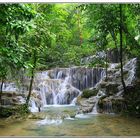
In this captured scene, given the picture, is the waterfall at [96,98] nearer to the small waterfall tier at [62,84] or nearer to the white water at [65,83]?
the white water at [65,83]

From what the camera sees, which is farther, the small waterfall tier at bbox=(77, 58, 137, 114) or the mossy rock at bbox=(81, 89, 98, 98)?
the mossy rock at bbox=(81, 89, 98, 98)

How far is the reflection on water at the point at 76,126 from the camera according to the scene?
404cm

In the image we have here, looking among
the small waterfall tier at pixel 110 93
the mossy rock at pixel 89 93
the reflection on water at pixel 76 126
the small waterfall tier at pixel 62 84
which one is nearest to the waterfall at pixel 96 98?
the small waterfall tier at pixel 110 93

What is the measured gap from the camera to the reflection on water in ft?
13.3

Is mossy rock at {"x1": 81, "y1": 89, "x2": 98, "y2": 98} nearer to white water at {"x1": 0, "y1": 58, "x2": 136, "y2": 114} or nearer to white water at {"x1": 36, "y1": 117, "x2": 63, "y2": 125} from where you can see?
white water at {"x1": 0, "y1": 58, "x2": 136, "y2": 114}

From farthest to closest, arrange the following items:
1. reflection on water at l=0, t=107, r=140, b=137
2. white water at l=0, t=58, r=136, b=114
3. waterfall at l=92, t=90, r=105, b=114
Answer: white water at l=0, t=58, r=136, b=114 < waterfall at l=92, t=90, r=105, b=114 < reflection on water at l=0, t=107, r=140, b=137

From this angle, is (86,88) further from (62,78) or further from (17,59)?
(17,59)

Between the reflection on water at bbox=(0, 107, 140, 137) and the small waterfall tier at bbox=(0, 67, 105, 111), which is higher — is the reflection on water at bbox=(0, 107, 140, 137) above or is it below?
below

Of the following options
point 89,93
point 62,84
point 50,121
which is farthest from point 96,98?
point 50,121

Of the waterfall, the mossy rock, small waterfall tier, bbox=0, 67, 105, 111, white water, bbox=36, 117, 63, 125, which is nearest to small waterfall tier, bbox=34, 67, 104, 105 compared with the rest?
small waterfall tier, bbox=0, 67, 105, 111

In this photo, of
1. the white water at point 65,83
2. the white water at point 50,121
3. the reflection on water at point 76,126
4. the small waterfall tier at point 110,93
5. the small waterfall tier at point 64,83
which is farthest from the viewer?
the small waterfall tier at point 64,83

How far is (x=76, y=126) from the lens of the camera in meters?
4.51

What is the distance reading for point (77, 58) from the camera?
261 inches

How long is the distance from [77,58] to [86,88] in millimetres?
1116
